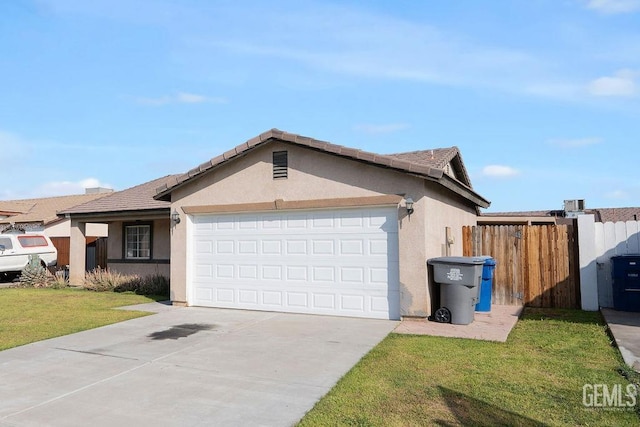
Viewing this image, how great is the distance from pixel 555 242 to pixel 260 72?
386 inches

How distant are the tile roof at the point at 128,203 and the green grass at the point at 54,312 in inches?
122

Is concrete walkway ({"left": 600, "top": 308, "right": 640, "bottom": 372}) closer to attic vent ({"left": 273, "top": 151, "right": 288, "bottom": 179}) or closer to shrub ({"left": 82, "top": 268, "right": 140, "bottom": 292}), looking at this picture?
attic vent ({"left": 273, "top": 151, "right": 288, "bottom": 179})

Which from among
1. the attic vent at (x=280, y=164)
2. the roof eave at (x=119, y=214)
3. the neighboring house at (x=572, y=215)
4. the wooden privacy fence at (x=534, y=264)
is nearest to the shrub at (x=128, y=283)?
the roof eave at (x=119, y=214)

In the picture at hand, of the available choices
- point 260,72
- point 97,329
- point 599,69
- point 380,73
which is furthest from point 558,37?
point 97,329

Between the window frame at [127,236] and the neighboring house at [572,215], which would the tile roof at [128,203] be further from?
the neighboring house at [572,215]

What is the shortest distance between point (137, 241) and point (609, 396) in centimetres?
1640

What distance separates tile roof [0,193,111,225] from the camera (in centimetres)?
3150

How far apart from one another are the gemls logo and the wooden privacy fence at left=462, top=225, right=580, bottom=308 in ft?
20.9

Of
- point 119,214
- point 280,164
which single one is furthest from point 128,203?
point 280,164

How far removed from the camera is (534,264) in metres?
11.2

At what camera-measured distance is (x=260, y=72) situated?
13742 mm

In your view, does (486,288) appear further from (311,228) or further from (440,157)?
(311,228)

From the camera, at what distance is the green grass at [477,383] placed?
425 cm

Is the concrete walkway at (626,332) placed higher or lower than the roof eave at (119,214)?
lower
